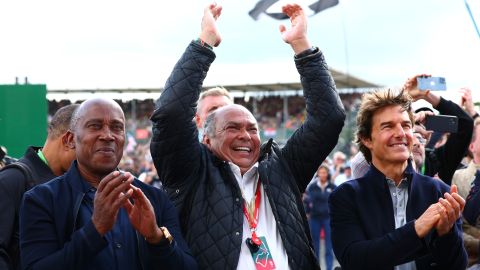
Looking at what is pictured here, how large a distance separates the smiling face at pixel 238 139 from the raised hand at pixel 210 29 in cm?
40

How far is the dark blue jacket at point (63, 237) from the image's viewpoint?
2.85 metres

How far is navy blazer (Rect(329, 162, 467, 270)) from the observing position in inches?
135

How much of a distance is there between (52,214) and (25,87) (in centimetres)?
388

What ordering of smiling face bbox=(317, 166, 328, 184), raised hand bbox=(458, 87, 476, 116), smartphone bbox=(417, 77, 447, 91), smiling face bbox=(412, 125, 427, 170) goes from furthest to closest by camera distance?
smiling face bbox=(317, 166, 328, 184)
raised hand bbox=(458, 87, 476, 116)
smiling face bbox=(412, 125, 427, 170)
smartphone bbox=(417, 77, 447, 91)

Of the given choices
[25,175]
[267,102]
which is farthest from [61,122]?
[267,102]

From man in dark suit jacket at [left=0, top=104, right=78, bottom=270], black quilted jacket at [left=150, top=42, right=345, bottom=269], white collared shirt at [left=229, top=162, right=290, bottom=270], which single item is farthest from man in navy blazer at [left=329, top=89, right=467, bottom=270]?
man in dark suit jacket at [left=0, top=104, right=78, bottom=270]

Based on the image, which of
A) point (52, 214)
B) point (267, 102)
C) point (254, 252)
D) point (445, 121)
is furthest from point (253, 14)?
point (267, 102)

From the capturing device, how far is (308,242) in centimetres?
379

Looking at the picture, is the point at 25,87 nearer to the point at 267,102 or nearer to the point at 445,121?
the point at 445,121

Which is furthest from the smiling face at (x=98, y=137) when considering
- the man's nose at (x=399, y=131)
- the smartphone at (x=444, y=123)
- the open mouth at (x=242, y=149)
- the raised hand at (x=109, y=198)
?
the smartphone at (x=444, y=123)

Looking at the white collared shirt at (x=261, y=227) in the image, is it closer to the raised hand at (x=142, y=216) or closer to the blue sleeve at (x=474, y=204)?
the raised hand at (x=142, y=216)

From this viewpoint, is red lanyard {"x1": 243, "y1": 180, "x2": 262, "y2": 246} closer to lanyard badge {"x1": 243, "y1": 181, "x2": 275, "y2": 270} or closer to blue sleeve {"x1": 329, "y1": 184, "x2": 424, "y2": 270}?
lanyard badge {"x1": 243, "y1": 181, "x2": 275, "y2": 270}

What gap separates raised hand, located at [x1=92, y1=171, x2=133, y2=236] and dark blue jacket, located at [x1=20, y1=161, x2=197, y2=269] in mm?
44

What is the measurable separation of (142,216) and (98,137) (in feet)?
1.43
